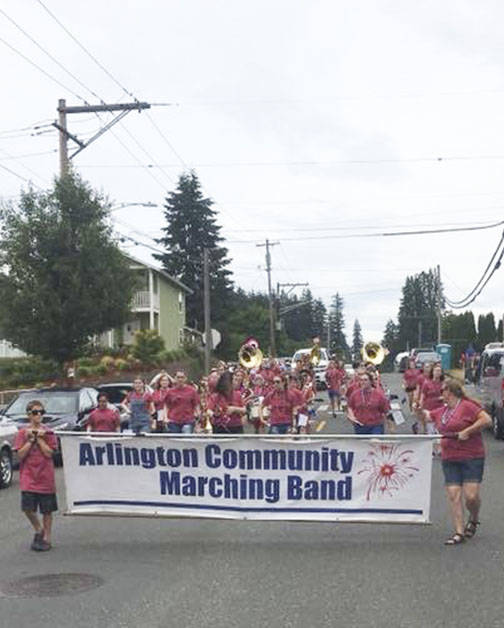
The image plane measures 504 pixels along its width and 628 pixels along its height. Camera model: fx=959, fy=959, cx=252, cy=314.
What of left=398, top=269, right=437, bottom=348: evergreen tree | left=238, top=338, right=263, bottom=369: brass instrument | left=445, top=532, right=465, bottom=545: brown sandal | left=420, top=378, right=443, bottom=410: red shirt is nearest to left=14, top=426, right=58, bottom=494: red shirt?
left=445, top=532, right=465, bottom=545: brown sandal

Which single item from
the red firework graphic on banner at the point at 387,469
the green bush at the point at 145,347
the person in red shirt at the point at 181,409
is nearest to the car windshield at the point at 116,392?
the person in red shirt at the point at 181,409

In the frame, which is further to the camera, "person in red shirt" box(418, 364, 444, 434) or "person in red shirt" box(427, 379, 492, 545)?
"person in red shirt" box(418, 364, 444, 434)

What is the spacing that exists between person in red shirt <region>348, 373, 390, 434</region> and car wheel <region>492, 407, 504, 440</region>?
20.9 ft

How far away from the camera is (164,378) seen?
17.0 meters

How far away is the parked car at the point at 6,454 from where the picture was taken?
560 inches

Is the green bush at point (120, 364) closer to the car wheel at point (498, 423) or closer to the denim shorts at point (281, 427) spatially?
the car wheel at point (498, 423)

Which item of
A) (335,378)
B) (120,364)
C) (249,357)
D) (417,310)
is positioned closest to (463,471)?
(335,378)

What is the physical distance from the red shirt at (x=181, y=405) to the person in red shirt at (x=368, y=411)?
2594 millimetres

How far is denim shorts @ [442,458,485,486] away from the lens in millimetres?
9273

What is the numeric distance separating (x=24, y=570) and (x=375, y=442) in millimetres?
3621

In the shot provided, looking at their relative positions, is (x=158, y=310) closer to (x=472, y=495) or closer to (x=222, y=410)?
(x=222, y=410)

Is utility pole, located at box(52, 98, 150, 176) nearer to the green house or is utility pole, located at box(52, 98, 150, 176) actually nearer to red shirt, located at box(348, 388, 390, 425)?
red shirt, located at box(348, 388, 390, 425)

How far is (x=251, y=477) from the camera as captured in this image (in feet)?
32.1

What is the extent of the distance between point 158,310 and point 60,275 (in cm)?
3402
